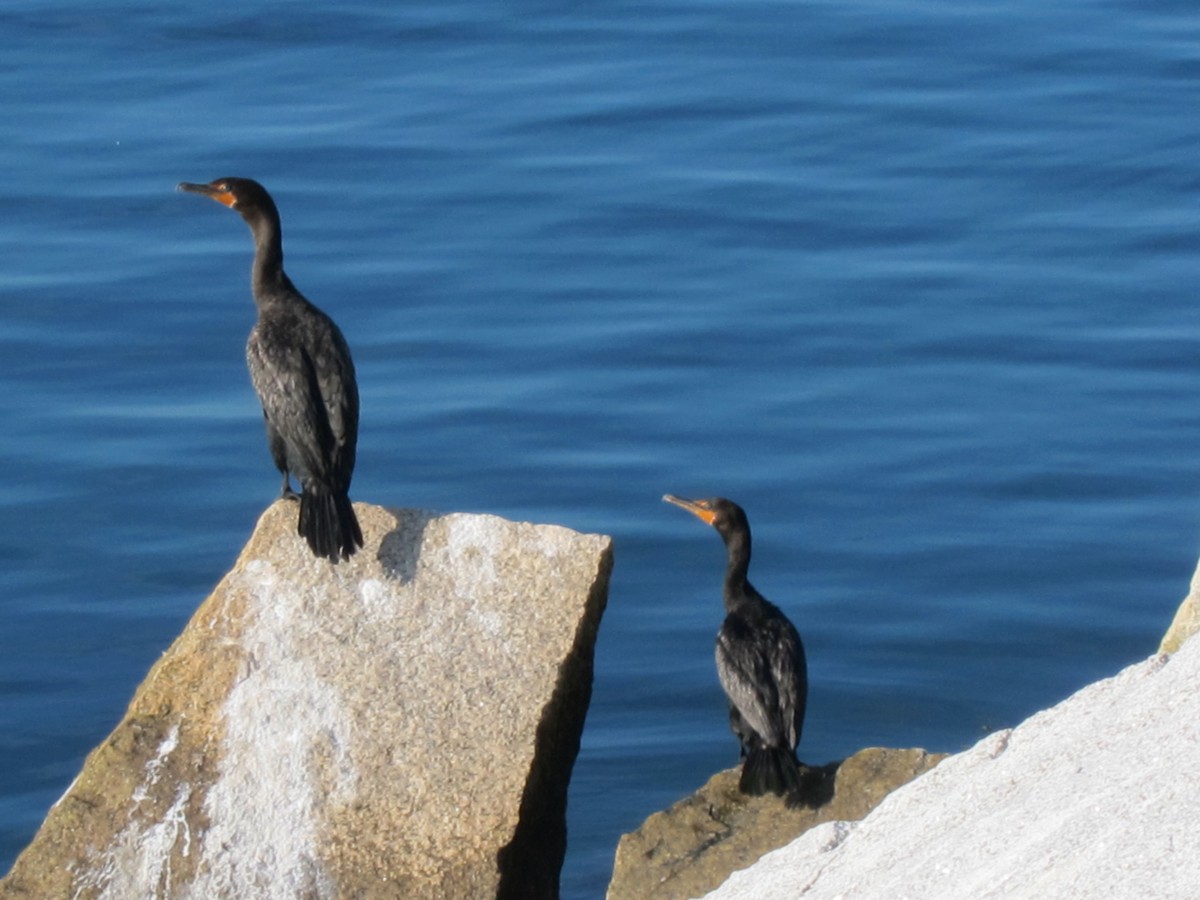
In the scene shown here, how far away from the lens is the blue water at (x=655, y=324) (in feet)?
34.6

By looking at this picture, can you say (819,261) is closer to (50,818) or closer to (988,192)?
(988,192)

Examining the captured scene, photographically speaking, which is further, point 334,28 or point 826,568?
point 334,28

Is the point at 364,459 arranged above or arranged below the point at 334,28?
below

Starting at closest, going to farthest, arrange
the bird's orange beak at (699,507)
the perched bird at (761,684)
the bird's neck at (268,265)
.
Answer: the perched bird at (761,684), the bird's neck at (268,265), the bird's orange beak at (699,507)

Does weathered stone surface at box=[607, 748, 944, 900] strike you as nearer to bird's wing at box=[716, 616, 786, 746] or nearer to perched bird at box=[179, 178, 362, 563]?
bird's wing at box=[716, 616, 786, 746]

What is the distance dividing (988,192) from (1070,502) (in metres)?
4.33

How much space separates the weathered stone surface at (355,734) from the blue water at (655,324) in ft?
6.52

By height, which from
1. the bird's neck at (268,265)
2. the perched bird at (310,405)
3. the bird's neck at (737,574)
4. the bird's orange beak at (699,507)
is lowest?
the bird's neck at (737,574)

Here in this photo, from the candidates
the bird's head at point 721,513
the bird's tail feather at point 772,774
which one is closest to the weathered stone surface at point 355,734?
the bird's tail feather at point 772,774

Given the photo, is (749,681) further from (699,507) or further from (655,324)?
(655,324)

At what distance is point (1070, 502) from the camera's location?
454 inches

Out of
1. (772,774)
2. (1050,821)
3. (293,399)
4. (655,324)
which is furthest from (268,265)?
(655,324)

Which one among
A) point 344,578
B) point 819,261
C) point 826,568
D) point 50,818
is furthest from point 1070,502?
point 50,818

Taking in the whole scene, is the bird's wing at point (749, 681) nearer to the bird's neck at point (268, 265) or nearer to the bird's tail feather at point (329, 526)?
the bird's tail feather at point (329, 526)
